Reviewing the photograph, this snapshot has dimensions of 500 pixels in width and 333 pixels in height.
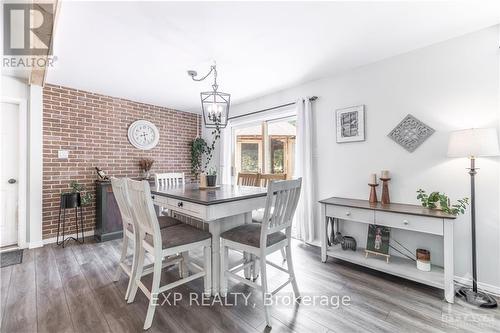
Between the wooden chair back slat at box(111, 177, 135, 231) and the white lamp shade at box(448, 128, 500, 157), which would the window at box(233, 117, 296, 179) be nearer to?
the white lamp shade at box(448, 128, 500, 157)

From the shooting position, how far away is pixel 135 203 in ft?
5.74

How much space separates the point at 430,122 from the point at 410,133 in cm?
19

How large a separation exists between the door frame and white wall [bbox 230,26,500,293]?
414 cm

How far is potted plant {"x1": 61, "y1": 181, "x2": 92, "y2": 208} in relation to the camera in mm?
3084

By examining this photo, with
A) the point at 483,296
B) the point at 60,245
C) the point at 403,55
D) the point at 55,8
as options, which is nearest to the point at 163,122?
the point at 60,245

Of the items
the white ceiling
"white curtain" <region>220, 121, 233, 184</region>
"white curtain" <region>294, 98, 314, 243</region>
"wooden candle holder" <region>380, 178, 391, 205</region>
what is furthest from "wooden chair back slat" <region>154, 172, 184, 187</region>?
"wooden candle holder" <region>380, 178, 391, 205</region>

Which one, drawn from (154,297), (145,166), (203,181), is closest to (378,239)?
(203,181)

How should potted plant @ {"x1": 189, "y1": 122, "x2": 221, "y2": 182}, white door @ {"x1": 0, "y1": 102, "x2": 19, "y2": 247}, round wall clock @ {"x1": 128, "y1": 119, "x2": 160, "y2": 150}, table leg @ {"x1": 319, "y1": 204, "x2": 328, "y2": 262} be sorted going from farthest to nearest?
potted plant @ {"x1": 189, "y1": 122, "x2": 221, "y2": 182} → round wall clock @ {"x1": 128, "y1": 119, "x2": 160, "y2": 150} → white door @ {"x1": 0, "y1": 102, "x2": 19, "y2": 247} → table leg @ {"x1": 319, "y1": 204, "x2": 328, "y2": 262}

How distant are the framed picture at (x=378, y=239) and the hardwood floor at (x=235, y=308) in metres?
0.24

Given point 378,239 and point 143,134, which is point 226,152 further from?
point 378,239

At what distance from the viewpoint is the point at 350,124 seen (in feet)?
9.39

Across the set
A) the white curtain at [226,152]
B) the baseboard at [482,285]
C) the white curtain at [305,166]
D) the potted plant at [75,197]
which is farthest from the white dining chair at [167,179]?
the baseboard at [482,285]

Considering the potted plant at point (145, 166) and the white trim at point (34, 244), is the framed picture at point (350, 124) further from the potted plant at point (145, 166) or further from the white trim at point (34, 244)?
the white trim at point (34, 244)

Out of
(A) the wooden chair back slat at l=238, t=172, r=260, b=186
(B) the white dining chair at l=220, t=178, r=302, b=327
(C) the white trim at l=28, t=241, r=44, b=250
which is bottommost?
(C) the white trim at l=28, t=241, r=44, b=250
